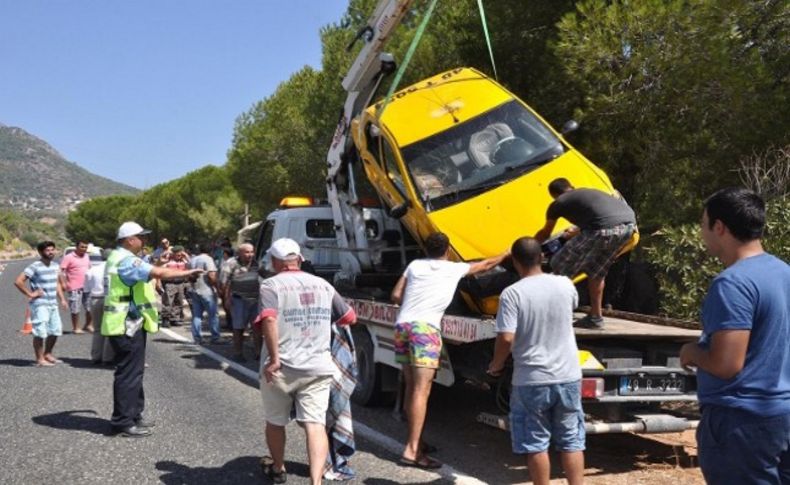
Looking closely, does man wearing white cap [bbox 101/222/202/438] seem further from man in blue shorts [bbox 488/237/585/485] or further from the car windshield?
man in blue shorts [bbox 488/237/585/485]

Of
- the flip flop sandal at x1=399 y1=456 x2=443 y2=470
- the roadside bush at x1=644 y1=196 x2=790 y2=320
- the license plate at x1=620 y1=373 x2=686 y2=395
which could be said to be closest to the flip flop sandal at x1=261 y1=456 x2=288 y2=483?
the flip flop sandal at x1=399 y1=456 x2=443 y2=470

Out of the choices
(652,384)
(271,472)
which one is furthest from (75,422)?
(652,384)

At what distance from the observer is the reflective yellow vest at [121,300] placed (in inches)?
259

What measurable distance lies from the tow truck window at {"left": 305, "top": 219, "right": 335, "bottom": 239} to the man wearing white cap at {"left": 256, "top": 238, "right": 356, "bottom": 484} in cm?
564

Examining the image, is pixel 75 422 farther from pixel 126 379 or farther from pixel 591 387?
pixel 591 387

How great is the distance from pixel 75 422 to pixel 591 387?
468 cm

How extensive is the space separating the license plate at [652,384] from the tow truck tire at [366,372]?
2743mm

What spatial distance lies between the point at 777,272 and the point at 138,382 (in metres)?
5.33

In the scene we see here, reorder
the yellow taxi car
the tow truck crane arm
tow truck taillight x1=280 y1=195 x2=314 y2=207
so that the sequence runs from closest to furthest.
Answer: the yellow taxi car
the tow truck crane arm
tow truck taillight x1=280 y1=195 x2=314 y2=207

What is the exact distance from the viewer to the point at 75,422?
282 inches

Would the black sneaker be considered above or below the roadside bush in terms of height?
below

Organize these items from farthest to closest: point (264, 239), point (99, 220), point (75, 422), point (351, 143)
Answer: point (99, 220), point (264, 239), point (351, 143), point (75, 422)

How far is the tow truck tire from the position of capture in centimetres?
777

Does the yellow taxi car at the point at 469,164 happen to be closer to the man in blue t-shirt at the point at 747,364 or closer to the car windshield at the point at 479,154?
the car windshield at the point at 479,154
